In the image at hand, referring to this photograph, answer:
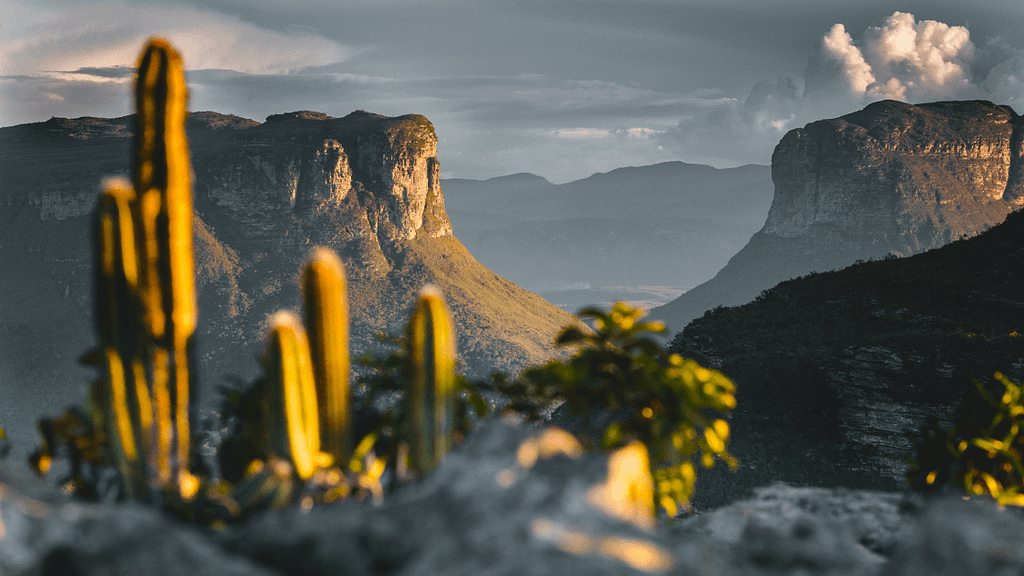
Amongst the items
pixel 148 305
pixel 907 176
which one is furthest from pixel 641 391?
pixel 907 176

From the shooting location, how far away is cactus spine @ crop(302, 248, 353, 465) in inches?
159

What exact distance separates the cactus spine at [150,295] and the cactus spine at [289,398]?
659mm

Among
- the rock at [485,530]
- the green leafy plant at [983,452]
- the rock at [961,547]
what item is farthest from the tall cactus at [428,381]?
the green leafy plant at [983,452]

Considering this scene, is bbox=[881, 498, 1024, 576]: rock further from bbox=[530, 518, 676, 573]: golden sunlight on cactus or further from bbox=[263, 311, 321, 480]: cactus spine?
bbox=[263, 311, 321, 480]: cactus spine

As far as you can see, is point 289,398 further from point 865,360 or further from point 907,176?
point 907,176

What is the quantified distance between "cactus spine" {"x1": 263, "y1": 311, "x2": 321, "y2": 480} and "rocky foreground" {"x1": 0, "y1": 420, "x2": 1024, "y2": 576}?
0.65 m

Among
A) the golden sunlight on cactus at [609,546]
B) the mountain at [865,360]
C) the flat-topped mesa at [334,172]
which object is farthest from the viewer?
the flat-topped mesa at [334,172]

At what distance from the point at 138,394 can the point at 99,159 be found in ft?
352

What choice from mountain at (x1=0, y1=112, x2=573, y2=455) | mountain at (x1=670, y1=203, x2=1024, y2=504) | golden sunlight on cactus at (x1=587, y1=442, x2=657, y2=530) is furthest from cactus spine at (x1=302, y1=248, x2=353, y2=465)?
mountain at (x1=0, y1=112, x2=573, y2=455)

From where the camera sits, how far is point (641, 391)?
4051 mm

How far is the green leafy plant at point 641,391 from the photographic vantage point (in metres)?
3.91

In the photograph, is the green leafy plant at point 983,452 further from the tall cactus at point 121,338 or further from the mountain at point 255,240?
the mountain at point 255,240

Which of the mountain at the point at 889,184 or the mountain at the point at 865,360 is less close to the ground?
the mountain at the point at 889,184

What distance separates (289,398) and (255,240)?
95.0 metres
